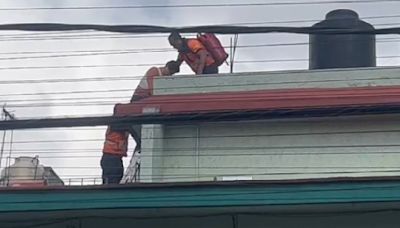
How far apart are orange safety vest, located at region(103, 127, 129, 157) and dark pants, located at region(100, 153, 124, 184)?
69mm

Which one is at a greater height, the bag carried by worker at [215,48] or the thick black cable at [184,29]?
the bag carried by worker at [215,48]

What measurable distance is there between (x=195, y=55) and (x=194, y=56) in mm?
30

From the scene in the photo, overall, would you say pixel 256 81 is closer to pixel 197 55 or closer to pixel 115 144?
pixel 197 55

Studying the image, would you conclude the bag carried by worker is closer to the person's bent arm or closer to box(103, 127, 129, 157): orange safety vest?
the person's bent arm

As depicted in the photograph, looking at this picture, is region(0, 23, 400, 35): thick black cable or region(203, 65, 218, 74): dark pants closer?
region(0, 23, 400, 35): thick black cable

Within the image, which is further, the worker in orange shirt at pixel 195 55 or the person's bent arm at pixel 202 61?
the person's bent arm at pixel 202 61

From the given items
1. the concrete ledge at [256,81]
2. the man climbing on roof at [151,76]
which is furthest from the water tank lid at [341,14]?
the man climbing on roof at [151,76]

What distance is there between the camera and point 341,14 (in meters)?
13.0

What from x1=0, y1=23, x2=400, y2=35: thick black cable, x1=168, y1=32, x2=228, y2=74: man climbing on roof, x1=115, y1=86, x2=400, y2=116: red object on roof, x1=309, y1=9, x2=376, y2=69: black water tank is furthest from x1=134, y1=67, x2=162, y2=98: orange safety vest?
x1=0, y1=23, x2=400, y2=35: thick black cable

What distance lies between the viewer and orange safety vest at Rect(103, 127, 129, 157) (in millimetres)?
10609

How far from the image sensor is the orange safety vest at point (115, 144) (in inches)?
418

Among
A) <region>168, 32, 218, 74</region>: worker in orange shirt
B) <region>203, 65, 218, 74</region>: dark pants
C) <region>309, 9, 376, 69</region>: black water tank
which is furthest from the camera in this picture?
<region>309, 9, 376, 69</region>: black water tank

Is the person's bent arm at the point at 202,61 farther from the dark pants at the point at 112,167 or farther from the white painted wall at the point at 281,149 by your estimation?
the dark pants at the point at 112,167

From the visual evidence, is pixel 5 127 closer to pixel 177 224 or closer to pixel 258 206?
pixel 177 224
